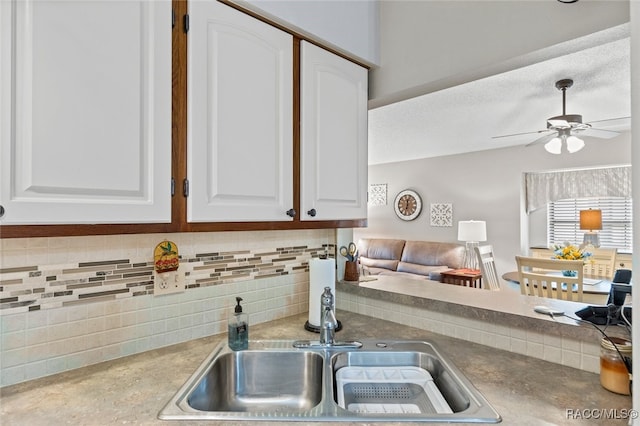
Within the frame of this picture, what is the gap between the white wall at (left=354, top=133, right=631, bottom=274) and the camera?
435 centimetres

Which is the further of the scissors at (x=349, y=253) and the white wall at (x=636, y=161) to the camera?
the scissors at (x=349, y=253)

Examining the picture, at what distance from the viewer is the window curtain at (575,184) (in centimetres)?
415

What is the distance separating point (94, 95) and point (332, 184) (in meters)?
0.89

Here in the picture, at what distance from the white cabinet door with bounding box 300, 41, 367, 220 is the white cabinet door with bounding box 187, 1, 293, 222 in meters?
0.09

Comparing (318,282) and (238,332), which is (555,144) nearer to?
(318,282)

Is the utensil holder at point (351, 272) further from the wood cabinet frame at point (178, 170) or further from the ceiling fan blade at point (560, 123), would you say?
the ceiling fan blade at point (560, 123)

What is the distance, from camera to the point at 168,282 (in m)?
1.35

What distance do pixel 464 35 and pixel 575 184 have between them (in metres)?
4.08

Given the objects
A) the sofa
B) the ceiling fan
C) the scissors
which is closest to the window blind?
the sofa

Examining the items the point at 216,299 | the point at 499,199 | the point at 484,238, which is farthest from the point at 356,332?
the point at 499,199

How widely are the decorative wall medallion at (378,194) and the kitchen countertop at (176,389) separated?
16.5 feet

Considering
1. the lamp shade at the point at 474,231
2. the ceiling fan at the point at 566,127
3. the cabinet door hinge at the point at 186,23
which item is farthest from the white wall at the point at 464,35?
the lamp shade at the point at 474,231

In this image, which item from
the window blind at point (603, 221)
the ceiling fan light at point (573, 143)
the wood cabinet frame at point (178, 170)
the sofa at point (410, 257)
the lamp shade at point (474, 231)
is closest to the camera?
the wood cabinet frame at point (178, 170)

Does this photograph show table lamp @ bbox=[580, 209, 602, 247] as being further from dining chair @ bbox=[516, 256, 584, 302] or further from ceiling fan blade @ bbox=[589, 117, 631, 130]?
dining chair @ bbox=[516, 256, 584, 302]
